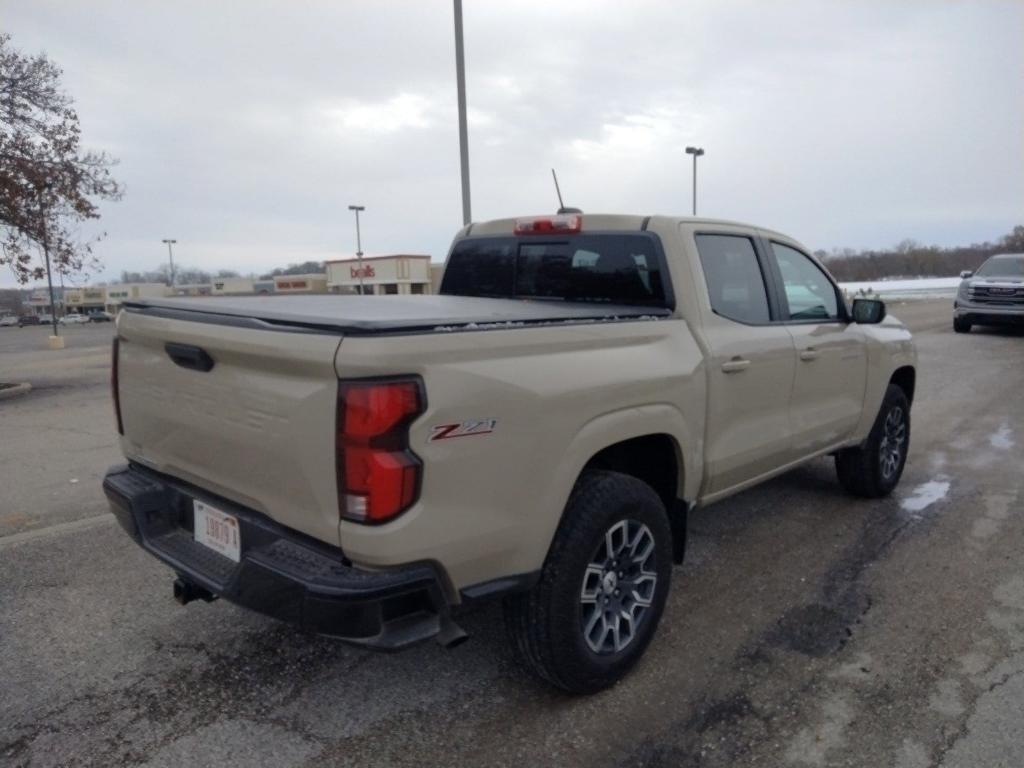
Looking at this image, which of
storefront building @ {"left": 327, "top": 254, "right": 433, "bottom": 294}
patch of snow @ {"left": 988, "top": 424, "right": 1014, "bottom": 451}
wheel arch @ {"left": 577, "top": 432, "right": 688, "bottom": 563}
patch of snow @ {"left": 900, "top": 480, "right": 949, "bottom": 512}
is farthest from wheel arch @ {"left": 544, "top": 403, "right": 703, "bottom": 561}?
storefront building @ {"left": 327, "top": 254, "right": 433, "bottom": 294}

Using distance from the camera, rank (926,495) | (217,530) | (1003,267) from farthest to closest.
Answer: (1003,267) < (926,495) < (217,530)

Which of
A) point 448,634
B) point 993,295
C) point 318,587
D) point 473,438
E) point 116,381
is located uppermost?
point 116,381

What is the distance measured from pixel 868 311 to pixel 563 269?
2.07 metres

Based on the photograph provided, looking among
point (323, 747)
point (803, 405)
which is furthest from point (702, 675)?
point (803, 405)

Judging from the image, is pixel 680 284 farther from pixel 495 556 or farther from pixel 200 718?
pixel 200 718

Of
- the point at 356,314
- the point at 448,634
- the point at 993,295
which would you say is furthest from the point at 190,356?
the point at 993,295

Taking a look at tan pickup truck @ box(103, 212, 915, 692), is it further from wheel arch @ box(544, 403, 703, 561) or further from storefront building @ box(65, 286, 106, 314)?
storefront building @ box(65, 286, 106, 314)

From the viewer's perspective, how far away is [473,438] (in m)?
2.46

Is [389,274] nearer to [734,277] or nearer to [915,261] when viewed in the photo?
[915,261]

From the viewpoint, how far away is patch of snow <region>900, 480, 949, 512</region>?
17.7ft

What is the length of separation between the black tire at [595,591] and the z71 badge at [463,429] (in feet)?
1.95

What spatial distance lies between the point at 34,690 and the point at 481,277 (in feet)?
9.62

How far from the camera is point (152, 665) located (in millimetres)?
3295

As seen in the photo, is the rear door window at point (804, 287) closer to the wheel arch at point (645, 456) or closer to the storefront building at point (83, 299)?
the wheel arch at point (645, 456)
